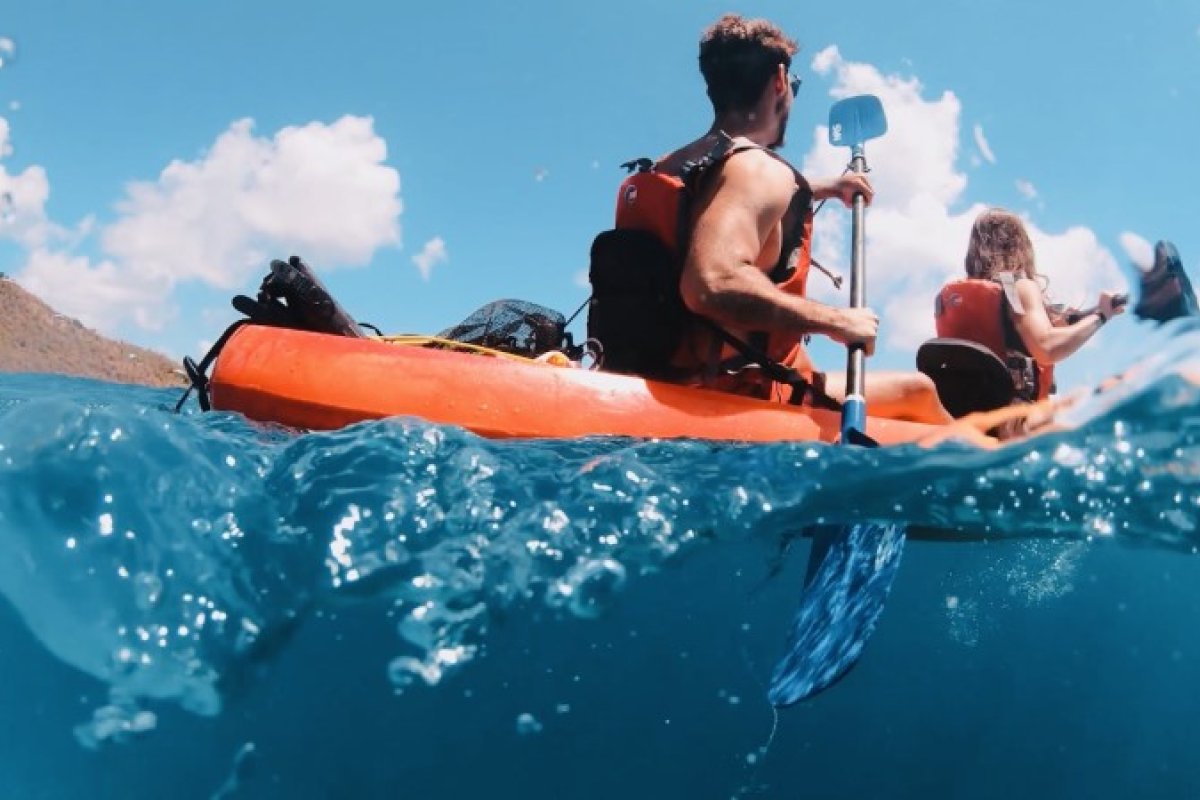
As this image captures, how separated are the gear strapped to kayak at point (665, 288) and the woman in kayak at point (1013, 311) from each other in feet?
6.12

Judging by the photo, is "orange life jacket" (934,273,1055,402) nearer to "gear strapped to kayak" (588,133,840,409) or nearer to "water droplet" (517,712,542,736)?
"gear strapped to kayak" (588,133,840,409)

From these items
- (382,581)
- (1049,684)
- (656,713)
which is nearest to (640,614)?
(656,713)

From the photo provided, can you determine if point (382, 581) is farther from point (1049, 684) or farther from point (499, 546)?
point (1049, 684)

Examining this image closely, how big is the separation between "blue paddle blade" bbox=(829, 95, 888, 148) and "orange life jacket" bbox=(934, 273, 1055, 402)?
47.7 inches

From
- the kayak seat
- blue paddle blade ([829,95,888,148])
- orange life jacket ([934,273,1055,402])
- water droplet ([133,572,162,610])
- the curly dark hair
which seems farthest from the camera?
blue paddle blade ([829,95,888,148])

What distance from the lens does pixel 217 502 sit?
10.3 ft

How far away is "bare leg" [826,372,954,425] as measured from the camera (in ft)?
12.7

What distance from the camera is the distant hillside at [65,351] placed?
35000mm

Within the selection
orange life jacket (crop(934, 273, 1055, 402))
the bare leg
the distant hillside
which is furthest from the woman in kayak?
the distant hillside

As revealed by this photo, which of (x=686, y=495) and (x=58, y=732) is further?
(x=58, y=732)

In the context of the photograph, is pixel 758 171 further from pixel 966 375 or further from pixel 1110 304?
pixel 1110 304

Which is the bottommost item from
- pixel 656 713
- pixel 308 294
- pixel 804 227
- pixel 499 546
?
pixel 656 713

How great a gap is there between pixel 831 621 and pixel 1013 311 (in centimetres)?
269

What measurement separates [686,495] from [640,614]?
247cm
